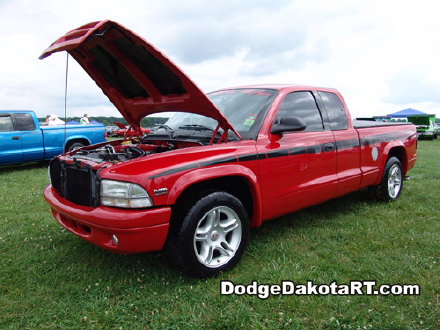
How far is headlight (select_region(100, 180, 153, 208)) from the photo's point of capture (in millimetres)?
2494

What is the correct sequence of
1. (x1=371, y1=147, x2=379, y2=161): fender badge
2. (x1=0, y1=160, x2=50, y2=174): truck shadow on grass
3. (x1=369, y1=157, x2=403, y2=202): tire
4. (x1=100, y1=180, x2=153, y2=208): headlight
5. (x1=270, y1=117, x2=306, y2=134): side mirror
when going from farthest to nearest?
(x1=0, y1=160, x2=50, y2=174): truck shadow on grass
(x1=369, y1=157, x2=403, y2=202): tire
(x1=371, y1=147, x2=379, y2=161): fender badge
(x1=270, y1=117, x2=306, y2=134): side mirror
(x1=100, y1=180, x2=153, y2=208): headlight

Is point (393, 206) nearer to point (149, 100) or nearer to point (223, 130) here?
point (223, 130)

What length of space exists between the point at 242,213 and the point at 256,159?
0.49 m

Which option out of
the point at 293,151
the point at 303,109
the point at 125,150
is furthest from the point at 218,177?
the point at 303,109

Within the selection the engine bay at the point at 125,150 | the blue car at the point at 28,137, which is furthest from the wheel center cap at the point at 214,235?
the blue car at the point at 28,137

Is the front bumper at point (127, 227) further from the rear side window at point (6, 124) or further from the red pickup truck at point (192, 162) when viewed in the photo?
the rear side window at point (6, 124)

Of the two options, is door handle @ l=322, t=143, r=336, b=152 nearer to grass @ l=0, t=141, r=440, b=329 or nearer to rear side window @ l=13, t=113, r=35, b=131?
grass @ l=0, t=141, r=440, b=329

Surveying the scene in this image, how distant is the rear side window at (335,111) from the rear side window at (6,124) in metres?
7.83

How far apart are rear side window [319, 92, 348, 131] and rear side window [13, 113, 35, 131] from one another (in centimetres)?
771

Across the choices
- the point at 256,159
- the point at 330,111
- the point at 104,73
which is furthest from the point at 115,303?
the point at 330,111

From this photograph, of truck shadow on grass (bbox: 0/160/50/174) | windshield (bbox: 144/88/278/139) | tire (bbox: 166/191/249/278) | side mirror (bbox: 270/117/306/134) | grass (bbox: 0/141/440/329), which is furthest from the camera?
truck shadow on grass (bbox: 0/160/50/174)

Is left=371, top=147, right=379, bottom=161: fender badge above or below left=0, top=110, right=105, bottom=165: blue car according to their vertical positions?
above

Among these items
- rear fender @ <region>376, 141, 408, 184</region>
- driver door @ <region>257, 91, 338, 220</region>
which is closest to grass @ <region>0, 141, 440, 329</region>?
driver door @ <region>257, 91, 338, 220</region>

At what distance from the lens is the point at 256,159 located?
3.10 metres
